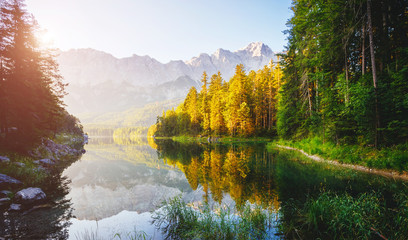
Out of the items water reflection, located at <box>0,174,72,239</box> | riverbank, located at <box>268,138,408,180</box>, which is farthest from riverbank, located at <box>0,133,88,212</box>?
riverbank, located at <box>268,138,408,180</box>

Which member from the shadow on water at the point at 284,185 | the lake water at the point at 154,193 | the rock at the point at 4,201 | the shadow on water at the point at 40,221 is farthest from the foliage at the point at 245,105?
the rock at the point at 4,201

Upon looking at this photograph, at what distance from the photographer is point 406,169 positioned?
384 inches

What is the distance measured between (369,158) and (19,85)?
96.9 feet

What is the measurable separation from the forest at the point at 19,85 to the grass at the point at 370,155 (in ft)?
89.6

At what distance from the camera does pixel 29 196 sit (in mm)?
8828

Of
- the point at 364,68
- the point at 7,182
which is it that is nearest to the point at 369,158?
the point at 364,68

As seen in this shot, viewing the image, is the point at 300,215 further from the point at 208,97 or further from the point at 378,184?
the point at 208,97

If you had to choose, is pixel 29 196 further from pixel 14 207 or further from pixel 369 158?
pixel 369 158

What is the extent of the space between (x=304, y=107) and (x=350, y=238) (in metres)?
22.4

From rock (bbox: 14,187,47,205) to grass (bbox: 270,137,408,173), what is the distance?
65.6ft

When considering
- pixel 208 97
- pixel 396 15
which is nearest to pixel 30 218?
pixel 396 15

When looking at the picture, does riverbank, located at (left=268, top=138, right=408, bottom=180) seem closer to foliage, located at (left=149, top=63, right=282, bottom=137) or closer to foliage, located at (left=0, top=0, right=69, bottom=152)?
foliage, located at (left=149, top=63, right=282, bottom=137)

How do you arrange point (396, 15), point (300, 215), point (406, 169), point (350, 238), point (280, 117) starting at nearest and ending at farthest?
point (350, 238) < point (300, 215) < point (406, 169) < point (396, 15) < point (280, 117)

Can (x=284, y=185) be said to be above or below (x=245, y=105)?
below
